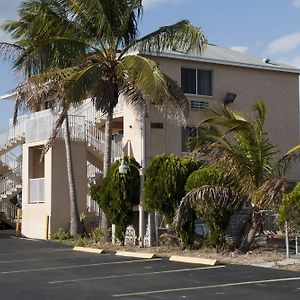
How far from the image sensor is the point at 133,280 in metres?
13.9

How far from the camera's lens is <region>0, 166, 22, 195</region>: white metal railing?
33.4 m

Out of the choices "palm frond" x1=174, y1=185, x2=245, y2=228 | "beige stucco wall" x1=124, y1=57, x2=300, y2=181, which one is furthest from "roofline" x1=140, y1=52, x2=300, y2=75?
"palm frond" x1=174, y1=185, x2=245, y2=228

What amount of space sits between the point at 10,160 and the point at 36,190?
6.83 m

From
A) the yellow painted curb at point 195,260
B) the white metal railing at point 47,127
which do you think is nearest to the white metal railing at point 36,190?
the white metal railing at point 47,127

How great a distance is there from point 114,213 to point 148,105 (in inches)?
238

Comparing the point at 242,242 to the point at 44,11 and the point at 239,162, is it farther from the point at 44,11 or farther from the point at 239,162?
the point at 44,11

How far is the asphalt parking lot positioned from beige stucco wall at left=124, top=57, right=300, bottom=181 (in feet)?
28.1

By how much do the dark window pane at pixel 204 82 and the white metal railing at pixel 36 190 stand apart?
8034 mm

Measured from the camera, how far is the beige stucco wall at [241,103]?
27.2m

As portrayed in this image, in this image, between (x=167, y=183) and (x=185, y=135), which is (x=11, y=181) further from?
(x=167, y=183)

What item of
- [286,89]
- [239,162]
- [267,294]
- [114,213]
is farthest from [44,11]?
[267,294]

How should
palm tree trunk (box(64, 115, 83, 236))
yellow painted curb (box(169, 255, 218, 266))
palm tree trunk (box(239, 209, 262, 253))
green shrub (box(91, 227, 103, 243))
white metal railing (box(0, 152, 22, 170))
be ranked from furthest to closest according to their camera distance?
white metal railing (box(0, 152, 22, 170))
palm tree trunk (box(64, 115, 83, 236))
green shrub (box(91, 227, 103, 243))
palm tree trunk (box(239, 209, 262, 253))
yellow painted curb (box(169, 255, 218, 266))

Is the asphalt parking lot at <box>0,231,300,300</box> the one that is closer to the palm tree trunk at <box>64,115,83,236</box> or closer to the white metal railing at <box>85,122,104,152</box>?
the palm tree trunk at <box>64,115,83,236</box>

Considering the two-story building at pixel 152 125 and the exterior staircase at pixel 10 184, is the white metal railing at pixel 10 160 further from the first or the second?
the two-story building at pixel 152 125
